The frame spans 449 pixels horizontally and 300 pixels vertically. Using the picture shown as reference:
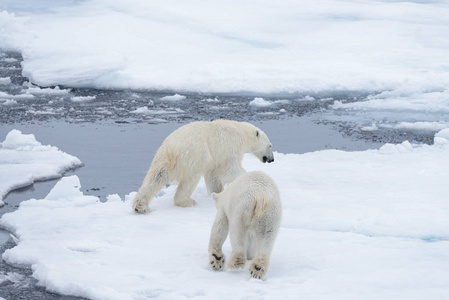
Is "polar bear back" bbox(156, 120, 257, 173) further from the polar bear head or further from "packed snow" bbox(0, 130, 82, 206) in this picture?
"packed snow" bbox(0, 130, 82, 206)

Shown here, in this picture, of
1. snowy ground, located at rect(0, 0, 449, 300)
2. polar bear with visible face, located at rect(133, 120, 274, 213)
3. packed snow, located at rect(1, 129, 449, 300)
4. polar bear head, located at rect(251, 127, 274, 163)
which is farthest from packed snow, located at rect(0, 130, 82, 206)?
polar bear head, located at rect(251, 127, 274, 163)

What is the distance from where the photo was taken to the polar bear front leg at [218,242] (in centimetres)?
404

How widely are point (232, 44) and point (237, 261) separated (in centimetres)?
1095

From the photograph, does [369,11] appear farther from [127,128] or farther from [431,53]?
[127,128]

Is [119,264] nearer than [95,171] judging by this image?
Yes

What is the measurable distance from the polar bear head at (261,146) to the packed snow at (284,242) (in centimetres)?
25

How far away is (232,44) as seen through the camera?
1453 cm

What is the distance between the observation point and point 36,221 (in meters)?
5.11

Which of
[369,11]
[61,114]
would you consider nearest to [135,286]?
[61,114]

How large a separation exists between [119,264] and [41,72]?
28.1ft

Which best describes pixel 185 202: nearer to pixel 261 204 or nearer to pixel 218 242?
pixel 218 242

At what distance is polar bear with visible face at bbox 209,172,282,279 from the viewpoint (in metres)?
3.88

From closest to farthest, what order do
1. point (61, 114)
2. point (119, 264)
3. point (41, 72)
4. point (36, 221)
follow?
point (119, 264), point (36, 221), point (61, 114), point (41, 72)

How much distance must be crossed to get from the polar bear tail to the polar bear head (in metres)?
2.58
